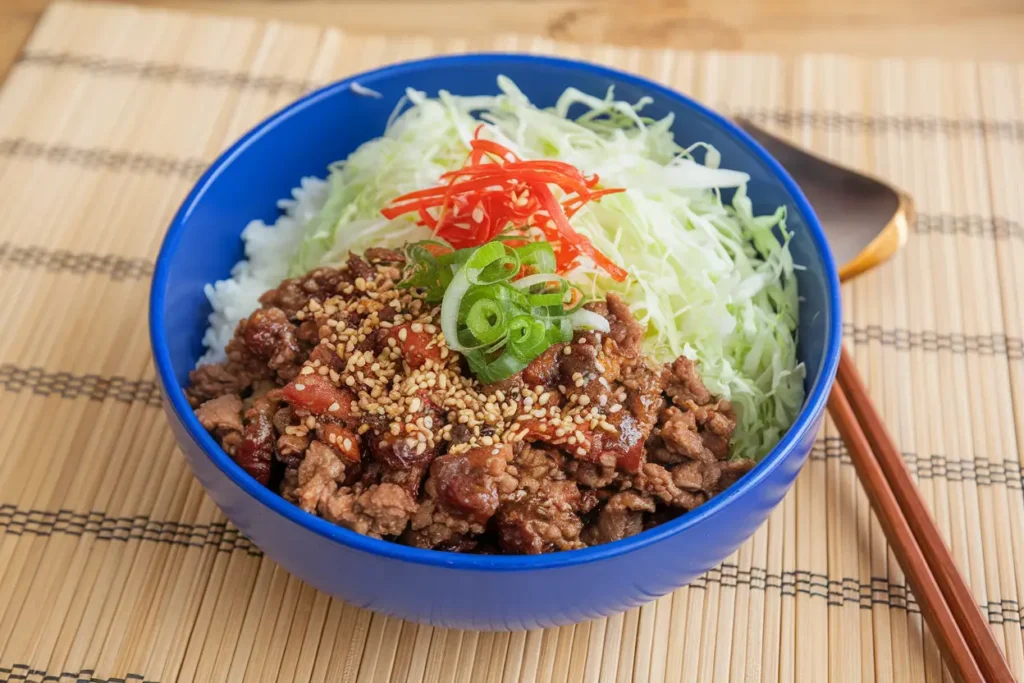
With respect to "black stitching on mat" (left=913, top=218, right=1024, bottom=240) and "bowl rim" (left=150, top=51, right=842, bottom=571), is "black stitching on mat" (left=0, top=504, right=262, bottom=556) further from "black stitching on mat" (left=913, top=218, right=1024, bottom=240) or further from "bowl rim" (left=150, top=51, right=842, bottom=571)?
"black stitching on mat" (left=913, top=218, right=1024, bottom=240)

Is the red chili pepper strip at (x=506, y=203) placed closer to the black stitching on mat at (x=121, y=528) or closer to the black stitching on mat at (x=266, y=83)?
the black stitching on mat at (x=121, y=528)

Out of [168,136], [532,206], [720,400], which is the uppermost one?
[532,206]

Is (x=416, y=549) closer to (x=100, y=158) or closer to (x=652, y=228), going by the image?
(x=652, y=228)

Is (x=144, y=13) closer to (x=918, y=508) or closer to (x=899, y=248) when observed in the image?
(x=899, y=248)

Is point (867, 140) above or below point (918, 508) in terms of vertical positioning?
above

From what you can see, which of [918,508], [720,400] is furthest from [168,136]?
[918,508]

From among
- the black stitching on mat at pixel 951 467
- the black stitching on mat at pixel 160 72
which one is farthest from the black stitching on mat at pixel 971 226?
the black stitching on mat at pixel 160 72

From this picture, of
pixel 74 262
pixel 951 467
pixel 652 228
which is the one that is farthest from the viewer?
pixel 74 262

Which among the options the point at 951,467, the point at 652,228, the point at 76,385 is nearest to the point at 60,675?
the point at 76,385
